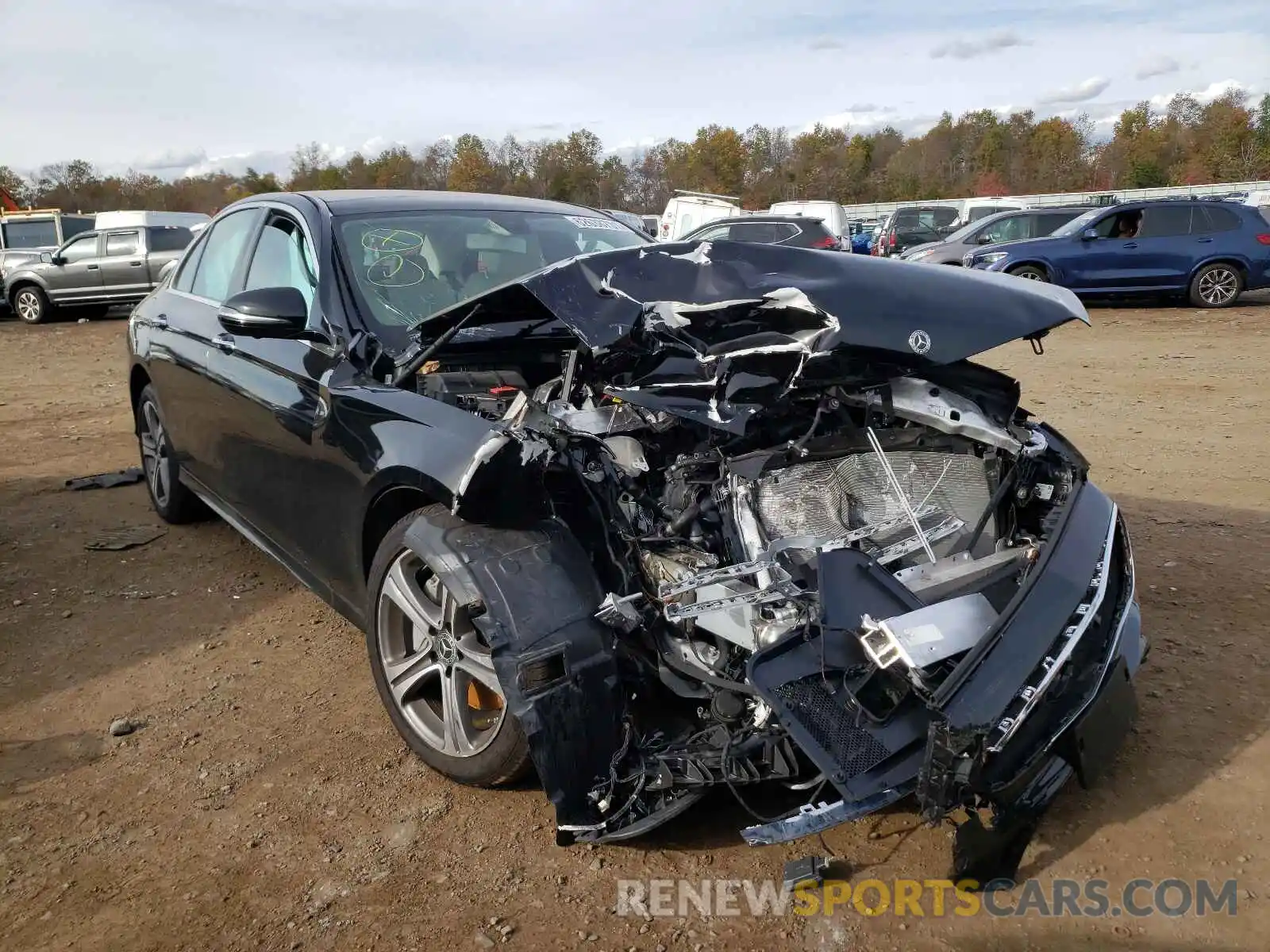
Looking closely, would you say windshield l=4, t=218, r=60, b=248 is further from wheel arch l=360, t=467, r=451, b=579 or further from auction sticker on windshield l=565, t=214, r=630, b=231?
wheel arch l=360, t=467, r=451, b=579

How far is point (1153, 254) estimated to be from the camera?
13984 millimetres

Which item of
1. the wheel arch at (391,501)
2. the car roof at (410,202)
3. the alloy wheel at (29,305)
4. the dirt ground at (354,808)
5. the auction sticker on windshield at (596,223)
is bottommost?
the dirt ground at (354,808)

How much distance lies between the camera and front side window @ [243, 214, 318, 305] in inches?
143

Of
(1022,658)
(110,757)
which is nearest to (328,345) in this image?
(110,757)

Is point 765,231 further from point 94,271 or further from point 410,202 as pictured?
point 410,202

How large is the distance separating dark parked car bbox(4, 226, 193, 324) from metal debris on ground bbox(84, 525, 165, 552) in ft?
42.3

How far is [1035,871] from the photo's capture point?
7.81 feet

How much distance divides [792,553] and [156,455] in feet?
14.3

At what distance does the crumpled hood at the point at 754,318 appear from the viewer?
2607mm

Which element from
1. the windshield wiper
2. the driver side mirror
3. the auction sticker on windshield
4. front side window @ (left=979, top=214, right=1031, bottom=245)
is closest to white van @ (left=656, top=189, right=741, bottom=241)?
front side window @ (left=979, top=214, right=1031, bottom=245)

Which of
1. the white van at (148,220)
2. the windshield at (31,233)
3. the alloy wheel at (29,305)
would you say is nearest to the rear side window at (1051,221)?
the white van at (148,220)

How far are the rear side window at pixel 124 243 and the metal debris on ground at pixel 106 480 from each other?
11996mm

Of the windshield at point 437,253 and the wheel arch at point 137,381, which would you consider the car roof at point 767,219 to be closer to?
the wheel arch at point 137,381

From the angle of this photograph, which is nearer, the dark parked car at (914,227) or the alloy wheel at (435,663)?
the alloy wheel at (435,663)
